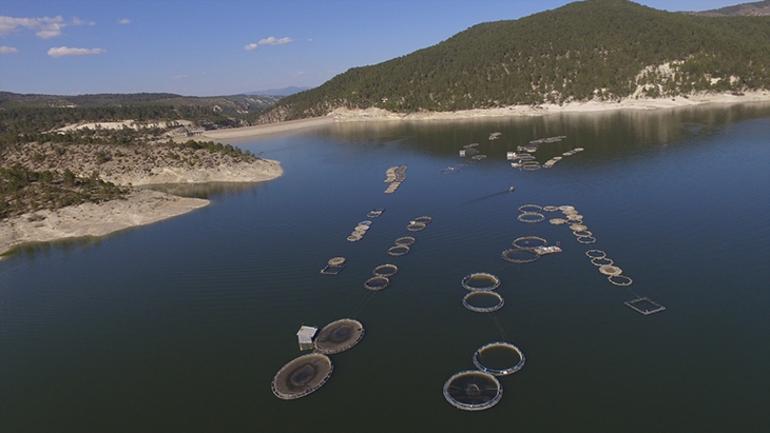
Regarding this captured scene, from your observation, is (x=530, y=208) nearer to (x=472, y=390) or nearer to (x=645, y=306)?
(x=645, y=306)

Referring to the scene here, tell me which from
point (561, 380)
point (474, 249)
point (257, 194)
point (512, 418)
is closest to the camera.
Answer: point (512, 418)

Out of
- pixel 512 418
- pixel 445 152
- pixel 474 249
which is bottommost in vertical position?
pixel 512 418

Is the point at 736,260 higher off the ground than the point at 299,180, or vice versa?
the point at 299,180

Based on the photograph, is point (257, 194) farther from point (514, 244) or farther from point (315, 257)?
point (514, 244)

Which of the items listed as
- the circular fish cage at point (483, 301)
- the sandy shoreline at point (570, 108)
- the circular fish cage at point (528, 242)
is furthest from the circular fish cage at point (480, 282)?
the sandy shoreline at point (570, 108)

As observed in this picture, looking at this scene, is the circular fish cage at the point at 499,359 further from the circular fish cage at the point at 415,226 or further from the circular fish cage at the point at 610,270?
the circular fish cage at the point at 415,226

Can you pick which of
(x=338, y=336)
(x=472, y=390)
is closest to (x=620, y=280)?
(x=472, y=390)

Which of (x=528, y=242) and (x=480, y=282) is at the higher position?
(x=528, y=242)

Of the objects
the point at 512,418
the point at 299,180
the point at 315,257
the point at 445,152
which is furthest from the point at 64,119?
the point at 512,418
